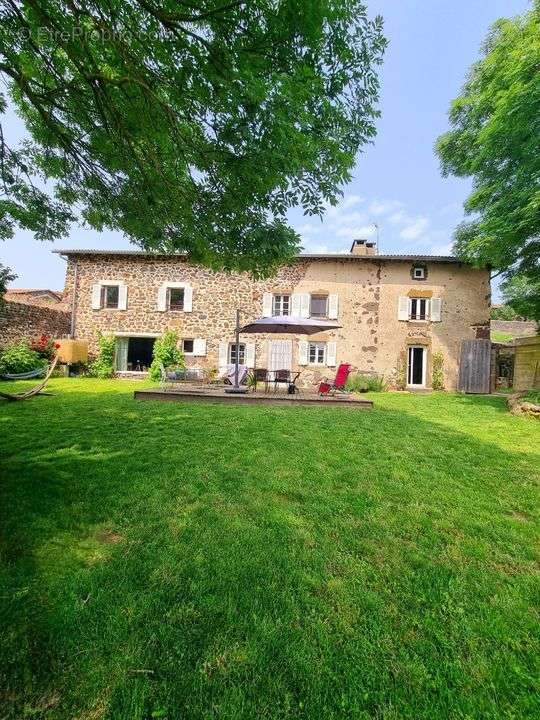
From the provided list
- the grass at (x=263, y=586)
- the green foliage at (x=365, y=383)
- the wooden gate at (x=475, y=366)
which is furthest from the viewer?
the wooden gate at (x=475, y=366)

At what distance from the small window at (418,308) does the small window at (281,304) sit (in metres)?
4.96

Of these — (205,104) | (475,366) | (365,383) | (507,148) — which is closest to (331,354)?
(365,383)

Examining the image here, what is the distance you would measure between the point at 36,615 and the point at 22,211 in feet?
16.6

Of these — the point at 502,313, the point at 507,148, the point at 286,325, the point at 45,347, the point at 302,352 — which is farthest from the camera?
the point at 502,313

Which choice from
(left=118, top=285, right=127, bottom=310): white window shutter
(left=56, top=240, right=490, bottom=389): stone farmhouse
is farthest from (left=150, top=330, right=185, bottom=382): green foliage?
(left=118, top=285, right=127, bottom=310): white window shutter

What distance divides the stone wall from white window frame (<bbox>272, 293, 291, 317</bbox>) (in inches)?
10.7

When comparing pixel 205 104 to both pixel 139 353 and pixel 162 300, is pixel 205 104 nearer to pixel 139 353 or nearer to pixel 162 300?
pixel 162 300

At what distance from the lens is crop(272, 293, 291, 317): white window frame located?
13328 mm

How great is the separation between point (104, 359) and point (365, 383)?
10.6 metres

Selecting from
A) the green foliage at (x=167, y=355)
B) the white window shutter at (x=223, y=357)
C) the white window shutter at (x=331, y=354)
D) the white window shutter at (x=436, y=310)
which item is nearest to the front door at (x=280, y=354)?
the white window shutter at (x=331, y=354)

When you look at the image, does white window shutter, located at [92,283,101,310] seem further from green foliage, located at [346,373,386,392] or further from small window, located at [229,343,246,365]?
green foliage, located at [346,373,386,392]

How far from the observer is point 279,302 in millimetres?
13414

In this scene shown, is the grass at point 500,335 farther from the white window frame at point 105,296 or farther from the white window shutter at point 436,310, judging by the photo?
the white window frame at point 105,296

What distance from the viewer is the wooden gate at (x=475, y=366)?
40.9 feet
